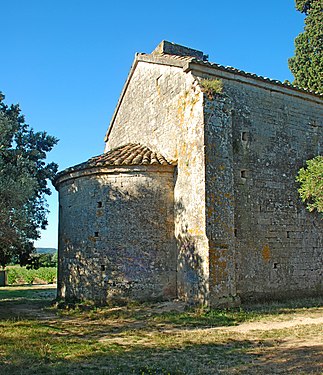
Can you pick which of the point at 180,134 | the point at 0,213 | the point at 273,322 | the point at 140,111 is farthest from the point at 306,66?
the point at 0,213

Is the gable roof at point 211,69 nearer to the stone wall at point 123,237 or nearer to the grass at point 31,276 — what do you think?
the stone wall at point 123,237

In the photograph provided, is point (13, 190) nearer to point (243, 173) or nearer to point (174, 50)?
point (243, 173)

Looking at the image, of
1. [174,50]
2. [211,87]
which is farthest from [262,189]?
[174,50]

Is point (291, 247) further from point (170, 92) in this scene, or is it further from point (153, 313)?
point (170, 92)

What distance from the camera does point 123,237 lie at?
37.9ft

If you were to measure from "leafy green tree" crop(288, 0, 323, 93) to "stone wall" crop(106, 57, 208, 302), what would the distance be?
9.00m

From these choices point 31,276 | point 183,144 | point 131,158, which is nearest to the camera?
point 183,144

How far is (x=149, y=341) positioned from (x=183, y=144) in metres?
6.11

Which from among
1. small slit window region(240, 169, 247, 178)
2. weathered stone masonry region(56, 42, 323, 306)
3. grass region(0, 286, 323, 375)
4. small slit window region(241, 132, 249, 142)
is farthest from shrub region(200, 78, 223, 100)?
grass region(0, 286, 323, 375)

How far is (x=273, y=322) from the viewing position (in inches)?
353

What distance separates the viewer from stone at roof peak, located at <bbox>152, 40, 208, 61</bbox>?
50.2 ft

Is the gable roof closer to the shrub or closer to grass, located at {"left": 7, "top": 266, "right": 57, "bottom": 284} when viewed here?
the shrub

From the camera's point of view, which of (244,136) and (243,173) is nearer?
(243,173)

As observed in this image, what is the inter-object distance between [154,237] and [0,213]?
4403 millimetres
